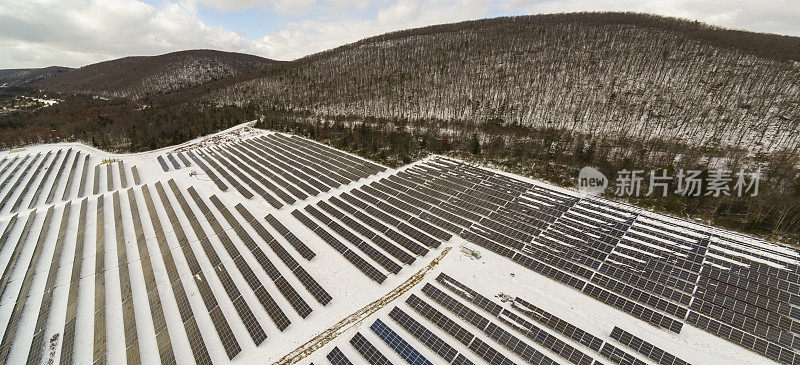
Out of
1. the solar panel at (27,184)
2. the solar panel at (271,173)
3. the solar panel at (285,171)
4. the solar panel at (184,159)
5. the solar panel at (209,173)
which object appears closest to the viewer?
the solar panel at (271,173)

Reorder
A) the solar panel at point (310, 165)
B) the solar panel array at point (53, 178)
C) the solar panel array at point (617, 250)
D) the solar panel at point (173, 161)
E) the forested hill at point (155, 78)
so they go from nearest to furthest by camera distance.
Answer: the solar panel array at point (617, 250) < the solar panel at point (310, 165) < the solar panel array at point (53, 178) < the solar panel at point (173, 161) < the forested hill at point (155, 78)

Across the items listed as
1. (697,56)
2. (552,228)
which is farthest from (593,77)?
(552,228)

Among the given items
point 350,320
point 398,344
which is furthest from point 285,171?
point 398,344

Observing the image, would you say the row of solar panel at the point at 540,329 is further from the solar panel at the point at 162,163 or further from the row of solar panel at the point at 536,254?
the solar panel at the point at 162,163

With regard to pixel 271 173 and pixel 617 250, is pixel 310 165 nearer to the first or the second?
pixel 271 173

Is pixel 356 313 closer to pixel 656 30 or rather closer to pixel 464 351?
pixel 464 351

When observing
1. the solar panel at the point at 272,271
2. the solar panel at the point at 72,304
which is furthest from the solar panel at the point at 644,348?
the solar panel at the point at 72,304

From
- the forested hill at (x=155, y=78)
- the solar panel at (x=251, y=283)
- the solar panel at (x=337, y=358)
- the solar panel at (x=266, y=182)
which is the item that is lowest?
the solar panel at (x=337, y=358)

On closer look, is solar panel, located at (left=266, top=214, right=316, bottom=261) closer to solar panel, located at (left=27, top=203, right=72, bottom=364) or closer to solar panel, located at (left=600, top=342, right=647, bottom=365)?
solar panel, located at (left=27, top=203, right=72, bottom=364)
